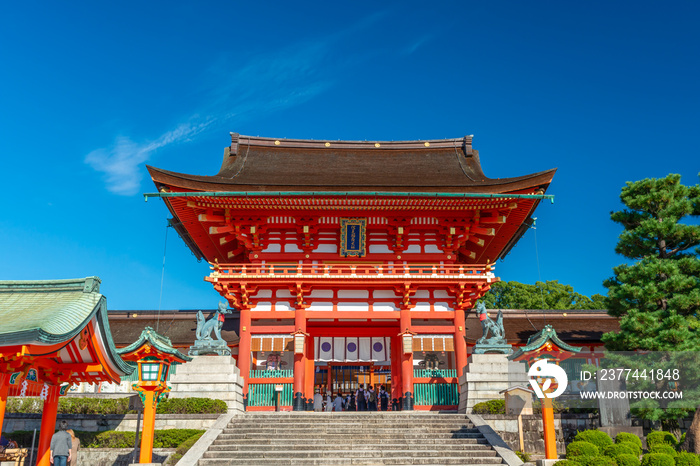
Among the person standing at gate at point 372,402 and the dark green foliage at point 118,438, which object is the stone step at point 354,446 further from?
the person standing at gate at point 372,402

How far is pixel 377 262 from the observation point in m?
22.8

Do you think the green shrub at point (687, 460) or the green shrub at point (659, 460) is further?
the green shrub at point (687, 460)

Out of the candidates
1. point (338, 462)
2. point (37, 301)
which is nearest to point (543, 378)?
point (338, 462)

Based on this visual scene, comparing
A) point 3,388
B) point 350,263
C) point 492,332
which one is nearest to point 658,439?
point 492,332

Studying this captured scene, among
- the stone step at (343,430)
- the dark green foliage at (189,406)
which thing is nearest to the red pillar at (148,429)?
the stone step at (343,430)

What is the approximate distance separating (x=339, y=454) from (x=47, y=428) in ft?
22.1

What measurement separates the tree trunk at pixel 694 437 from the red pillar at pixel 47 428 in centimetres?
1507

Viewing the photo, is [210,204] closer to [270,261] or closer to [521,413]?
[270,261]

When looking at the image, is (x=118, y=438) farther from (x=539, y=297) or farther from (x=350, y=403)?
(x=539, y=297)

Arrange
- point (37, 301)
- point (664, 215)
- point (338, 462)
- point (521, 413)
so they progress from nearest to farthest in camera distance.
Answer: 1. point (37, 301)
2. point (338, 462)
3. point (521, 413)
4. point (664, 215)

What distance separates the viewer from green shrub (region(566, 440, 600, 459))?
11383 mm

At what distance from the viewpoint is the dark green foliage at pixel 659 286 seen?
14.9 metres

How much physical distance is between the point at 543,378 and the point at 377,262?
36.5 feet

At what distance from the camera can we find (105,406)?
16.0 meters
